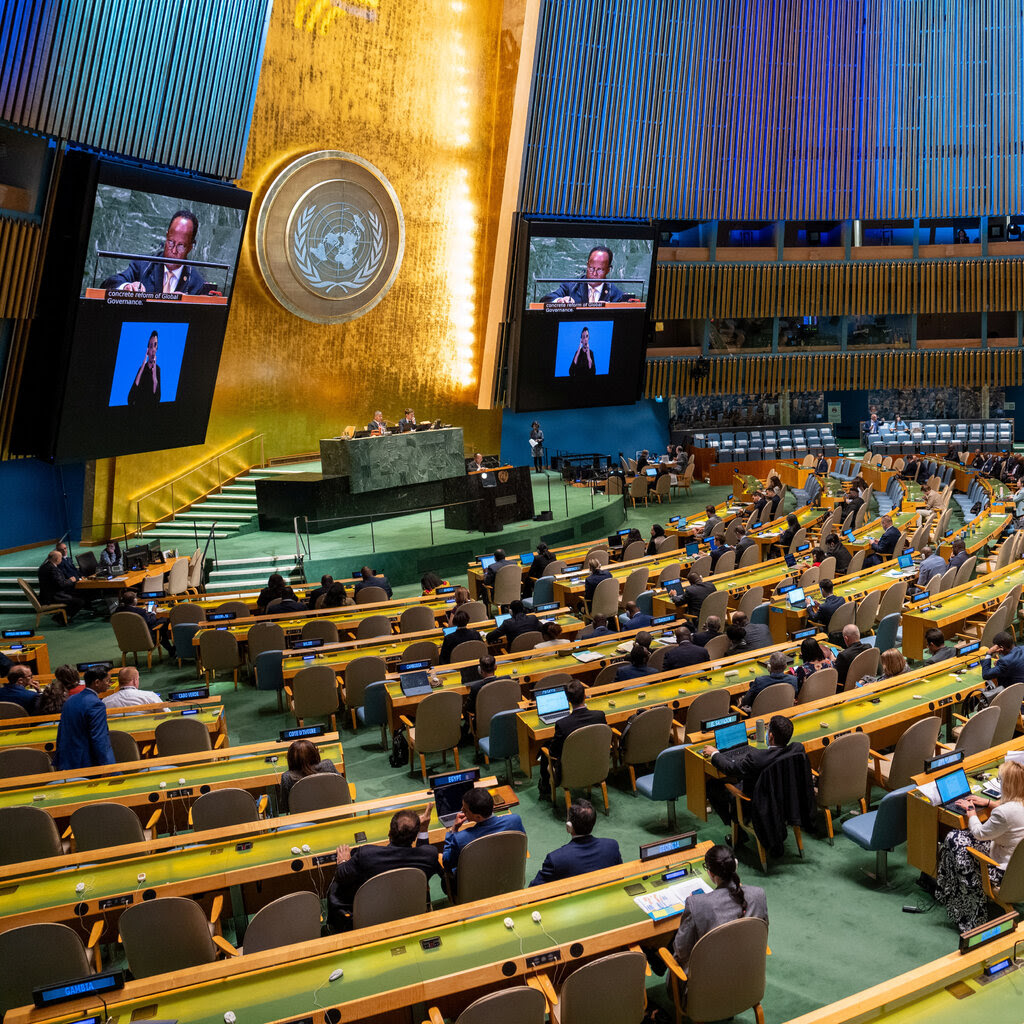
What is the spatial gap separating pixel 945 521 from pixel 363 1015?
14.5m

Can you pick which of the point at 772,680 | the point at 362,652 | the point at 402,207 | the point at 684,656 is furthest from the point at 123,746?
the point at 402,207

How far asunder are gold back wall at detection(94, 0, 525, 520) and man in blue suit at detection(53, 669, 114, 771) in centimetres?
1117

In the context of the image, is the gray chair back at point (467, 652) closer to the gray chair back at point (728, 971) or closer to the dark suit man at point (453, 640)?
the dark suit man at point (453, 640)

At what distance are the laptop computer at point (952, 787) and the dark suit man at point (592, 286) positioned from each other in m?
17.4

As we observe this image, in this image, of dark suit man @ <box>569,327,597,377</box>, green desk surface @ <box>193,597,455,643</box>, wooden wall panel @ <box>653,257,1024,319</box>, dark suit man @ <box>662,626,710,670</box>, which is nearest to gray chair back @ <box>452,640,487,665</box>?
green desk surface @ <box>193,597,455,643</box>

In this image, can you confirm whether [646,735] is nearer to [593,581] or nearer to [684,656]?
[684,656]

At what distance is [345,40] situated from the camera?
Result: 19.2 m

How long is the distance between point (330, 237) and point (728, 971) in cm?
1800

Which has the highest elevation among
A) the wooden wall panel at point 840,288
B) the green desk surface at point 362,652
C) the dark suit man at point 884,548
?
the wooden wall panel at point 840,288

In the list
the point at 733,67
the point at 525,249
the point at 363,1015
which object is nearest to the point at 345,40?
the point at 525,249

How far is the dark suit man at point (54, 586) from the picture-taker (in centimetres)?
1337

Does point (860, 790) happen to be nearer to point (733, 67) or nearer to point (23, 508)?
point (23, 508)

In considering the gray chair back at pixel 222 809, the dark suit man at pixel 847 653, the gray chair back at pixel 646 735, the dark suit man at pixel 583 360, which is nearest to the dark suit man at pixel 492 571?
the dark suit man at pixel 847 653

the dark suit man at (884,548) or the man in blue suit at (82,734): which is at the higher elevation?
the dark suit man at (884,548)
